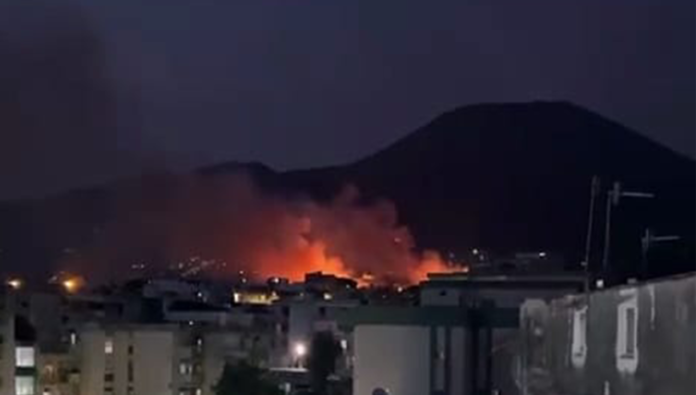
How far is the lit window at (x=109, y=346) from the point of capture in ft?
96.1

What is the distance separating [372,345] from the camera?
17422 millimetres

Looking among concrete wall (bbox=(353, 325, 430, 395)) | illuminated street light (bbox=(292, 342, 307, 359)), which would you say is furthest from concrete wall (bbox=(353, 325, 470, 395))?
illuminated street light (bbox=(292, 342, 307, 359))

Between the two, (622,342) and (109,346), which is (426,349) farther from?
(109,346)

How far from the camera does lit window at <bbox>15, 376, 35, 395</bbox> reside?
2631cm

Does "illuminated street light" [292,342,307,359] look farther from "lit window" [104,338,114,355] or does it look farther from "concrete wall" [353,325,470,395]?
"concrete wall" [353,325,470,395]

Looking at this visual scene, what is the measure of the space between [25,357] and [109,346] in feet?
8.70

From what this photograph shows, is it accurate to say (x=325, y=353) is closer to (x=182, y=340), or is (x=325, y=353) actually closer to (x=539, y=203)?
(x=182, y=340)

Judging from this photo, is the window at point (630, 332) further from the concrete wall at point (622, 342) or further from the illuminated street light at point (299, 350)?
the illuminated street light at point (299, 350)

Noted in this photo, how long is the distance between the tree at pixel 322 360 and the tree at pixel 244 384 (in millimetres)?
1105

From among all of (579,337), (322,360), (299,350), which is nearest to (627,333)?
(579,337)

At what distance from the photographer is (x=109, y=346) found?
29406 millimetres

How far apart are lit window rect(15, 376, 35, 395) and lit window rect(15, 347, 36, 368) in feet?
0.93

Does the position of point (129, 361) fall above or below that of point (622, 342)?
below

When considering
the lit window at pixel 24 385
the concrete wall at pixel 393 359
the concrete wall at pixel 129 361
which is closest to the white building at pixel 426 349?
the concrete wall at pixel 393 359
